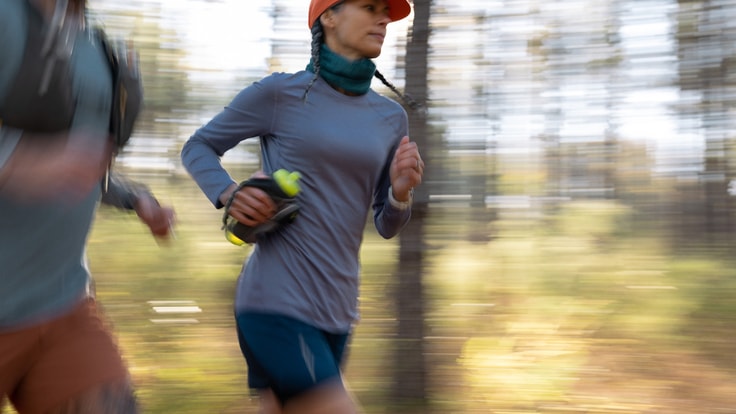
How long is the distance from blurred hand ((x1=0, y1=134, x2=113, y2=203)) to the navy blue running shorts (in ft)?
3.04

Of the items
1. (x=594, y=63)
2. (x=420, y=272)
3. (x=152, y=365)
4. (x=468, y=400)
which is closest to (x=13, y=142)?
(x=420, y=272)

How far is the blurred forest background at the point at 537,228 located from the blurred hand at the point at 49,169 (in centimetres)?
381

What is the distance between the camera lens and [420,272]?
5.20 m

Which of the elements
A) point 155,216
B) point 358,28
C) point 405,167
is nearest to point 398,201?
point 405,167

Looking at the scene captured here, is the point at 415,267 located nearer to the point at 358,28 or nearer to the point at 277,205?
the point at 358,28

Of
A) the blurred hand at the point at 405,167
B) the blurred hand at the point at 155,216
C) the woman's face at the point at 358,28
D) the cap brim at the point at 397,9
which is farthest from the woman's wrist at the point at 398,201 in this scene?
the blurred hand at the point at 155,216

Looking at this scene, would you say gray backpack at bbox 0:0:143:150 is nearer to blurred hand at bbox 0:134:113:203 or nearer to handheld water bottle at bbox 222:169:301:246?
blurred hand at bbox 0:134:113:203

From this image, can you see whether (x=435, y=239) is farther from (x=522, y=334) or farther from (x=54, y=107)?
(x=54, y=107)

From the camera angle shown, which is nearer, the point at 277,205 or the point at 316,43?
the point at 277,205

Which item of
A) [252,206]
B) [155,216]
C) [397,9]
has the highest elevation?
[397,9]

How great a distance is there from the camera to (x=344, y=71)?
9.55 feet

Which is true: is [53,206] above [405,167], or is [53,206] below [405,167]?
above

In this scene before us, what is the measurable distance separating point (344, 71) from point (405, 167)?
1.30 ft

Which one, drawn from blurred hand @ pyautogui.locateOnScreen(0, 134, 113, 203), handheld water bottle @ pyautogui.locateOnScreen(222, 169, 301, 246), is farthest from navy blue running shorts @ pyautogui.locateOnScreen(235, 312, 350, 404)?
blurred hand @ pyautogui.locateOnScreen(0, 134, 113, 203)
